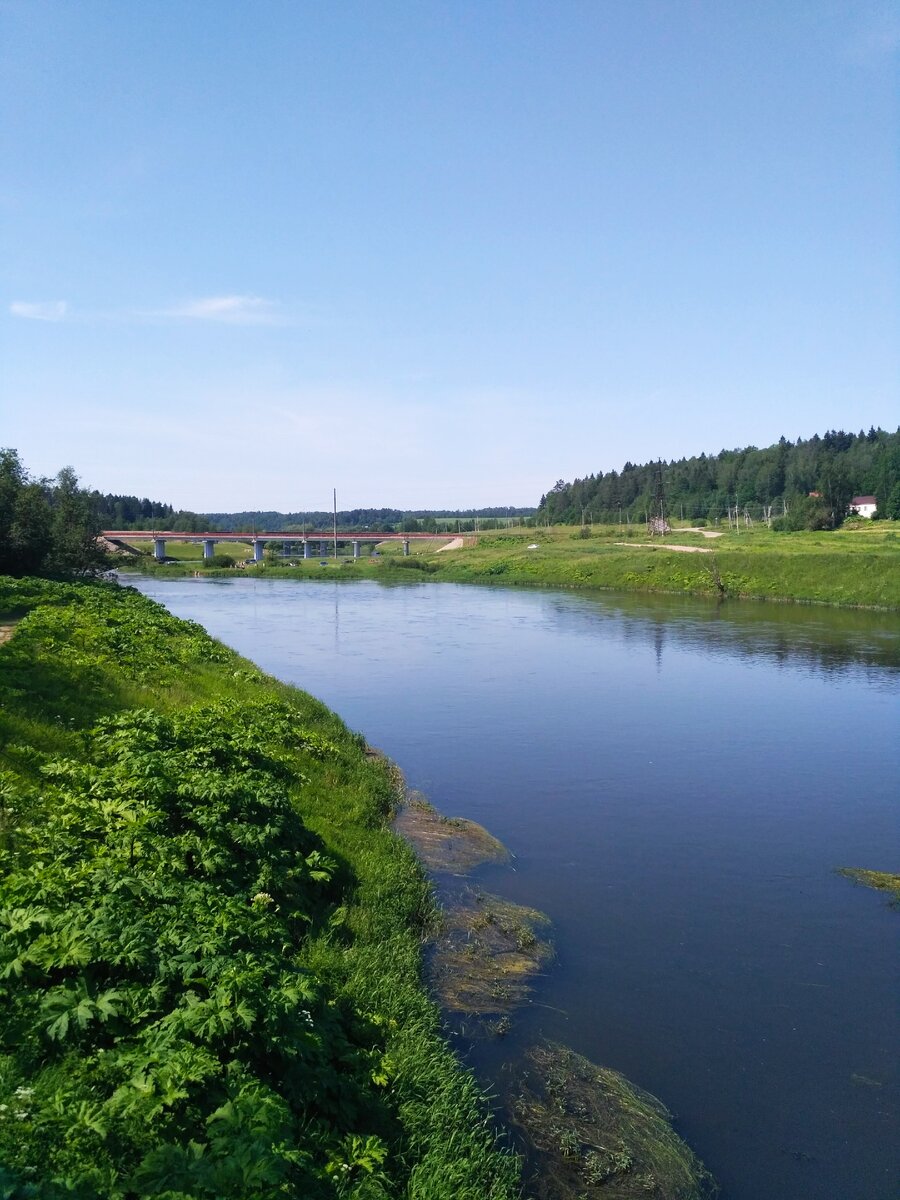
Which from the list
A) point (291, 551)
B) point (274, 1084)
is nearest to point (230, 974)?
point (274, 1084)

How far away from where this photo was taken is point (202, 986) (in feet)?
21.2

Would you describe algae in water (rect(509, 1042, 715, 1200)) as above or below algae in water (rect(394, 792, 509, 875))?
below

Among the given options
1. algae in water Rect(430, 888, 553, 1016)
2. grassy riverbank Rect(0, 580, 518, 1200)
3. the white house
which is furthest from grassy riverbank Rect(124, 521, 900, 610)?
grassy riverbank Rect(0, 580, 518, 1200)

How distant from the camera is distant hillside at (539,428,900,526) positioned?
108m

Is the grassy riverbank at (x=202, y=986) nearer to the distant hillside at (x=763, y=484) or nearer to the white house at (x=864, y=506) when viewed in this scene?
the distant hillside at (x=763, y=484)

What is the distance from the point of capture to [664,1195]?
758 centimetres

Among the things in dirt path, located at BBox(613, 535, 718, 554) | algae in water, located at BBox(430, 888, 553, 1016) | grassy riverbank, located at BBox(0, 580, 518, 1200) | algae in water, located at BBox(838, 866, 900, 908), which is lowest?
algae in water, located at BBox(838, 866, 900, 908)

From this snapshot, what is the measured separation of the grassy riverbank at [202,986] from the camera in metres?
5.18

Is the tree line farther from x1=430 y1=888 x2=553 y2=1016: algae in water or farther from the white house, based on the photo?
the white house

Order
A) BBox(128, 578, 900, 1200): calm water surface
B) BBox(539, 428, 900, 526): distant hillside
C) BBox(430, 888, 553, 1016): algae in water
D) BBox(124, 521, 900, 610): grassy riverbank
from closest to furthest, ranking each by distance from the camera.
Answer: BBox(128, 578, 900, 1200): calm water surface, BBox(430, 888, 553, 1016): algae in water, BBox(124, 521, 900, 610): grassy riverbank, BBox(539, 428, 900, 526): distant hillside

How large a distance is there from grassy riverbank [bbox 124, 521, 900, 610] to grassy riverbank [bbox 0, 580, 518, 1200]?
168ft

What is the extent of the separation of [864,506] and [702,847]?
113 metres

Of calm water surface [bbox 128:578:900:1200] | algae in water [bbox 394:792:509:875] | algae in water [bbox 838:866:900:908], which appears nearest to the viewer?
calm water surface [bbox 128:578:900:1200]

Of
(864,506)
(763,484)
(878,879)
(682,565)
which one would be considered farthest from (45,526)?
(763,484)
